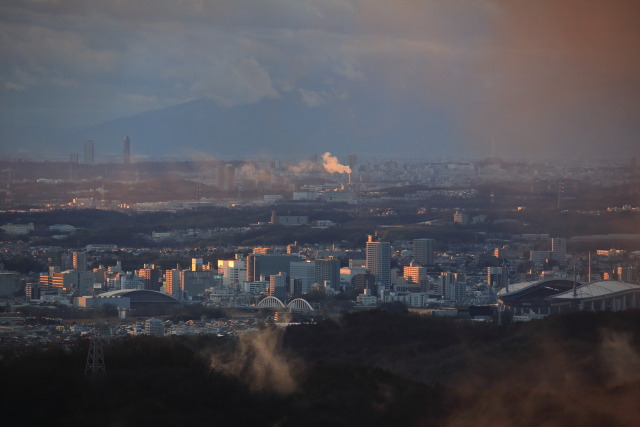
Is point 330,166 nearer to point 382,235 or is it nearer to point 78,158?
point 78,158

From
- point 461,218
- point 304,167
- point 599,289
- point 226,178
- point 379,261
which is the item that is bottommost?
point 379,261

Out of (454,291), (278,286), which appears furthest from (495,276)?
(278,286)

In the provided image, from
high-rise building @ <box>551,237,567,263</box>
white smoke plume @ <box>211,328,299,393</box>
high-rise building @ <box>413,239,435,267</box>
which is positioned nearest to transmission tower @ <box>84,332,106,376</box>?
white smoke plume @ <box>211,328,299,393</box>

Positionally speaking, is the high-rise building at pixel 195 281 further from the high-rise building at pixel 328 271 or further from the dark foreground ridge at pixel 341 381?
the dark foreground ridge at pixel 341 381

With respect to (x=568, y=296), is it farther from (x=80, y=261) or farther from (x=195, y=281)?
(x=80, y=261)

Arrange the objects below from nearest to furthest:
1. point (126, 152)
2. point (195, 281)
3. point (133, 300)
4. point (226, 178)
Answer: point (133, 300)
point (195, 281)
point (226, 178)
point (126, 152)

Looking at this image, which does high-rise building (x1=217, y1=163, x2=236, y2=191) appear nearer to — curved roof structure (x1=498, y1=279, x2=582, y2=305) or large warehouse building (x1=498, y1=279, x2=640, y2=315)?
curved roof structure (x1=498, y1=279, x2=582, y2=305)
